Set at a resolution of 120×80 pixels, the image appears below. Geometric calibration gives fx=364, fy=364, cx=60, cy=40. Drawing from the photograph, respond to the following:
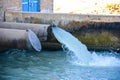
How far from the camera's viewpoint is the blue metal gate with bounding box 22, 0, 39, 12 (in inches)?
580

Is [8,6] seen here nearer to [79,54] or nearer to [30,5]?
[30,5]

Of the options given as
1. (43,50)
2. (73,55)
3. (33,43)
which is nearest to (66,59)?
(73,55)

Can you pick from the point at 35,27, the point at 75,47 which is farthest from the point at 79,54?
the point at 35,27

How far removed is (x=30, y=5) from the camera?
15.0 metres

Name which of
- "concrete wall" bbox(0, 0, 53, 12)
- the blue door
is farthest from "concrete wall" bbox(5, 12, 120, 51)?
the blue door

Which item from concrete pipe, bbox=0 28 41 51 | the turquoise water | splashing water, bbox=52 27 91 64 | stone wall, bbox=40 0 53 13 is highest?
stone wall, bbox=40 0 53 13

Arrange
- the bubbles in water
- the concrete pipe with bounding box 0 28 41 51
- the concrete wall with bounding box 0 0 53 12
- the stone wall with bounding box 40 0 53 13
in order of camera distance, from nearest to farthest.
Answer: the concrete pipe with bounding box 0 28 41 51 < the bubbles in water < the concrete wall with bounding box 0 0 53 12 < the stone wall with bounding box 40 0 53 13

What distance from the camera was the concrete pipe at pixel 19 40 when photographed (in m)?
8.71

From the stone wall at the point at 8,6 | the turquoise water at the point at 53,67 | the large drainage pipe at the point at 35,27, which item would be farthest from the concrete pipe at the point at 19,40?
the stone wall at the point at 8,6

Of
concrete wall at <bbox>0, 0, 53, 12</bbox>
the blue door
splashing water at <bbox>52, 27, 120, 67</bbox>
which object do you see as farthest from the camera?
the blue door

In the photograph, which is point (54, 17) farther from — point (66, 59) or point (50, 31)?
point (66, 59)

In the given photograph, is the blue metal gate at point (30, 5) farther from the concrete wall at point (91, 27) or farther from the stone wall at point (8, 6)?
the concrete wall at point (91, 27)

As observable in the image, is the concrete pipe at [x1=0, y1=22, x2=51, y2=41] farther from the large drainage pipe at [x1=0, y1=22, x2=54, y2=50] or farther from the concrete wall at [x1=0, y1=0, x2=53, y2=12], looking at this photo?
the concrete wall at [x1=0, y1=0, x2=53, y2=12]

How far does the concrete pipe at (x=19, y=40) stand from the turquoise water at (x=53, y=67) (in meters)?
0.67
